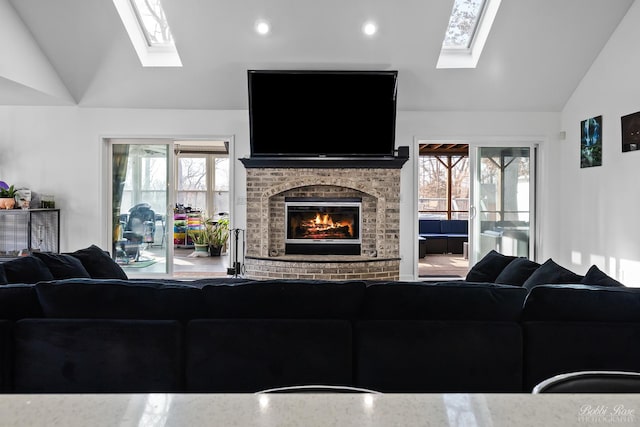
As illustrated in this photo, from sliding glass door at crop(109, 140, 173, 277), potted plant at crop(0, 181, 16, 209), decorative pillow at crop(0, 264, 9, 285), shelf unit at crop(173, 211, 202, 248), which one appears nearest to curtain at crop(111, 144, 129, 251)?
sliding glass door at crop(109, 140, 173, 277)

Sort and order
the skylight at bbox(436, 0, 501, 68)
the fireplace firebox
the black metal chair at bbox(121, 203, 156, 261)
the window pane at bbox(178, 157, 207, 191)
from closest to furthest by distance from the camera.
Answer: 1. the skylight at bbox(436, 0, 501, 68)
2. the fireplace firebox
3. the black metal chair at bbox(121, 203, 156, 261)
4. the window pane at bbox(178, 157, 207, 191)

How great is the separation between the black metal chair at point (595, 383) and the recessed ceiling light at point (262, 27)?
16.9ft

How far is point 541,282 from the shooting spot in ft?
9.20

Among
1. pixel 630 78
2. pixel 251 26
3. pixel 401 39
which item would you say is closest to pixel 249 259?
pixel 251 26

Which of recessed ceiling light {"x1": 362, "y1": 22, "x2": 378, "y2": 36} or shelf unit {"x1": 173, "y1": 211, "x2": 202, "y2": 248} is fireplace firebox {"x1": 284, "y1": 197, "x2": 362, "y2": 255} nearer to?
recessed ceiling light {"x1": 362, "y1": 22, "x2": 378, "y2": 36}

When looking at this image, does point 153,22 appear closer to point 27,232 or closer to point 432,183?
point 27,232

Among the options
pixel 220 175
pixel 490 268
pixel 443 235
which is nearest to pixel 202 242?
pixel 220 175

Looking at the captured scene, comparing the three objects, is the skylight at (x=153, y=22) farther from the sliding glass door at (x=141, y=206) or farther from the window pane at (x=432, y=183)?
the window pane at (x=432, y=183)

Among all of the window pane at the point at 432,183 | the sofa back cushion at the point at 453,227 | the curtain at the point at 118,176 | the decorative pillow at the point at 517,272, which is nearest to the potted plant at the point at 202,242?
the curtain at the point at 118,176

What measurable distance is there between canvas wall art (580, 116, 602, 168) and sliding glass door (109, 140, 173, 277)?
5409 millimetres

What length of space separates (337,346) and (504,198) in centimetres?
539

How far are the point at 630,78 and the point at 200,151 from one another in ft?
27.7

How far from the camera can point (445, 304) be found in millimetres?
2182

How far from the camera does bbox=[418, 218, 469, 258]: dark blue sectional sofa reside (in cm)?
992
